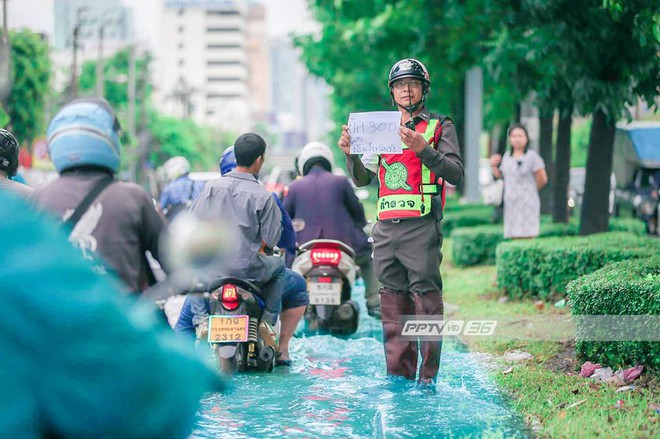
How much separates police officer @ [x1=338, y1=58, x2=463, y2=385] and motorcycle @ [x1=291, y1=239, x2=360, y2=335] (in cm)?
278

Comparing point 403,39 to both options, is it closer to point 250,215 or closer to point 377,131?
point 250,215

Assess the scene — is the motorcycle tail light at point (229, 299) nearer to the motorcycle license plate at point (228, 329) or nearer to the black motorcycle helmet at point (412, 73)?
the motorcycle license plate at point (228, 329)

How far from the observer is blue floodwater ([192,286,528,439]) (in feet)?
17.9

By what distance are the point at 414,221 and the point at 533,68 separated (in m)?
6.62

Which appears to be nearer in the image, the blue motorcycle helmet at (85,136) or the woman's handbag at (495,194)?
the blue motorcycle helmet at (85,136)

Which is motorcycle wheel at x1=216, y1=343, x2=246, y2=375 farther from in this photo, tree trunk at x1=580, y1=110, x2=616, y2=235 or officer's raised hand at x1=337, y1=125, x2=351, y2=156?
tree trunk at x1=580, y1=110, x2=616, y2=235

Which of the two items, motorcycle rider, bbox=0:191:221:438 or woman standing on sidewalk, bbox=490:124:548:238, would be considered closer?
motorcycle rider, bbox=0:191:221:438

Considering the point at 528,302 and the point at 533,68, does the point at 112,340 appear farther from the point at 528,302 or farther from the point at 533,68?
the point at 533,68

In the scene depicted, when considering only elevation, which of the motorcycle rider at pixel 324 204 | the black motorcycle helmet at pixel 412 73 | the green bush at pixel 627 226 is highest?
the black motorcycle helmet at pixel 412 73

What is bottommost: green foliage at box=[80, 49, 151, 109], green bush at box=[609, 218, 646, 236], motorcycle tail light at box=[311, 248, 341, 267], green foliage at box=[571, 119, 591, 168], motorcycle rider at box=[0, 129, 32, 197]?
motorcycle tail light at box=[311, 248, 341, 267]

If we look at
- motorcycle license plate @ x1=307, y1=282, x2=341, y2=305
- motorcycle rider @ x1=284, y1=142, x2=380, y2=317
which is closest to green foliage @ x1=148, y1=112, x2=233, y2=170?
motorcycle rider @ x1=284, y1=142, x2=380, y2=317

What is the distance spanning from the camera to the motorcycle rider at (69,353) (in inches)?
85.9

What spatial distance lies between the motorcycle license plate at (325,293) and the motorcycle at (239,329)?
179cm

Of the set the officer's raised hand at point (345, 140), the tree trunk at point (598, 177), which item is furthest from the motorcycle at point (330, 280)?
the tree trunk at point (598, 177)
